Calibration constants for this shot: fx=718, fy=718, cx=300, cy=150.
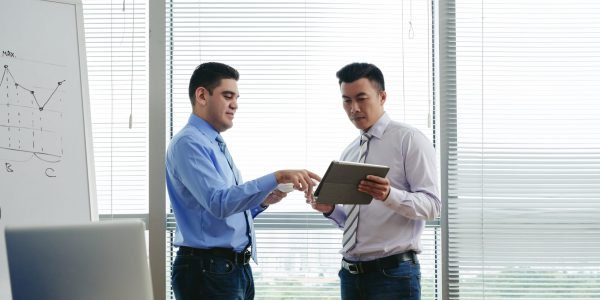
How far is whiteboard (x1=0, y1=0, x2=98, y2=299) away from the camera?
254 centimetres


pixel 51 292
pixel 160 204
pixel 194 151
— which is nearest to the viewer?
pixel 51 292

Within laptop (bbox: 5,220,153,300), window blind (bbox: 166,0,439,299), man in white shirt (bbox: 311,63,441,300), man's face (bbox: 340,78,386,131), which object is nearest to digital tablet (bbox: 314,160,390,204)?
man in white shirt (bbox: 311,63,441,300)

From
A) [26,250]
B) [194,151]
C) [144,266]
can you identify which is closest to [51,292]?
[26,250]

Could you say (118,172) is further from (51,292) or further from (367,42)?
(51,292)

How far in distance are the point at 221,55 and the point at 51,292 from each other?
211 cm

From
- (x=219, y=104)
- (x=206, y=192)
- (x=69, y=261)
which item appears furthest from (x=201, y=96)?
(x=69, y=261)

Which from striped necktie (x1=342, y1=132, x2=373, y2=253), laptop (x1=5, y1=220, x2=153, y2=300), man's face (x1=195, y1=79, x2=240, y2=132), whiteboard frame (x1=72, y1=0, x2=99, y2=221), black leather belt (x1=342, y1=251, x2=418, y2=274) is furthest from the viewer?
man's face (x1=195, y1=79, x2=240, y2=132)

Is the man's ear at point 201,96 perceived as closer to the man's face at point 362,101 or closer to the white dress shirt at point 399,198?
the man's face at point 362,101

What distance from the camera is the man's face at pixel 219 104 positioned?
3.03 metres

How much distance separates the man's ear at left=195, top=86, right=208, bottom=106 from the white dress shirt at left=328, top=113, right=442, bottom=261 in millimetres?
721

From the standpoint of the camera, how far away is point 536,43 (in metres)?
3.58

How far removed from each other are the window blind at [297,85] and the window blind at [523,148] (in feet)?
0.56

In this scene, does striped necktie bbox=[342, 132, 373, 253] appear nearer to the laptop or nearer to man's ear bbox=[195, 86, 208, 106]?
man's ear bbox=[195, 86, 208, 106]

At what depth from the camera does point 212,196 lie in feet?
9.05
